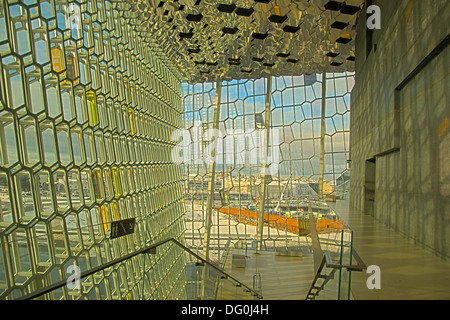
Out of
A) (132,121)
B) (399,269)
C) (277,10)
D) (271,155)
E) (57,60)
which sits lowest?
(399,269)

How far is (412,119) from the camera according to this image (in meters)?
6.27

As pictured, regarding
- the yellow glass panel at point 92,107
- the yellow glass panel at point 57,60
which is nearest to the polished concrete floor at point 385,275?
the yellow glass panel at point 92,107

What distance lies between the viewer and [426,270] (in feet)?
13.8

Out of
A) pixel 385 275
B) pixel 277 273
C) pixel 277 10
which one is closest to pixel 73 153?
pixel 385 275

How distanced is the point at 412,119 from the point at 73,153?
20.2 feet

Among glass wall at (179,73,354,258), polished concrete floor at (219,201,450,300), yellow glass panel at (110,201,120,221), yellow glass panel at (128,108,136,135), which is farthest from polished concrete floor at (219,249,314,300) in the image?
yellow glass panel at (128,108,136,135)

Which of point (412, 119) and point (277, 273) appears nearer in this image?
point (412, 119)

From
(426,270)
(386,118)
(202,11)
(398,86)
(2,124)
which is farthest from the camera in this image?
(202,11)

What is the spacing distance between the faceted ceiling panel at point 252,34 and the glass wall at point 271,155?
112cm

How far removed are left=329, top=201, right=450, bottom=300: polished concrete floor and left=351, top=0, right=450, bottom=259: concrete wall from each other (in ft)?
0.91

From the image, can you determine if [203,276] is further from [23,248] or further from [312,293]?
[23,248]

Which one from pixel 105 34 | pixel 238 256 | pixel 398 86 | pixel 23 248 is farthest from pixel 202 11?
pixel 238 256

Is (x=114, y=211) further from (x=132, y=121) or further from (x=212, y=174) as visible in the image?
(x=212, y=174)

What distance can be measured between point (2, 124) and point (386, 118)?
733 centimetres
